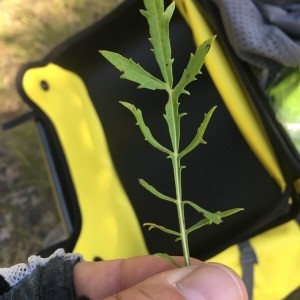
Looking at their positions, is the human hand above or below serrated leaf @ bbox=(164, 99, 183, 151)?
below

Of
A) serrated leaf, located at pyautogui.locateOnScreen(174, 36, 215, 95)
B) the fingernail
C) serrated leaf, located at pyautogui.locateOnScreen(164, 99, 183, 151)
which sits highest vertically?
serrated leaf, located at pyautogui.locateOnScreen(174, 36, 215, 95)

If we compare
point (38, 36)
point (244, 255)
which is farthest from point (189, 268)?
point (38, 36)

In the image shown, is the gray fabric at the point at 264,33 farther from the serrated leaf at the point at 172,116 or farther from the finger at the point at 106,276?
the serrated leaf at the point at 172,116

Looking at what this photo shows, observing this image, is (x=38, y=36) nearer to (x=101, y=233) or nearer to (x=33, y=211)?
(x=33, y=211)

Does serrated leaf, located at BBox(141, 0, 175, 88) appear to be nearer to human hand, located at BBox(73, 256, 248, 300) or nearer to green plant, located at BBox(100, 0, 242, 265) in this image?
green plant, located at BBox(100, 0, 242, 265)

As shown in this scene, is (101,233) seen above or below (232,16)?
below

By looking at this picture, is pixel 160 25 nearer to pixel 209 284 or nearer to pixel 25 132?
pixel 209 284

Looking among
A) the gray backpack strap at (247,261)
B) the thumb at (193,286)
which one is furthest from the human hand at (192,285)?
the gray backpack strap at (247,261)

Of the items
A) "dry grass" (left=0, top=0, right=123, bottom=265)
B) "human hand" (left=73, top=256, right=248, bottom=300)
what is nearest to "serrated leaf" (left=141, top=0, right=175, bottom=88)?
"human hand" (left=73, top=256, right=248, bottom=300)
